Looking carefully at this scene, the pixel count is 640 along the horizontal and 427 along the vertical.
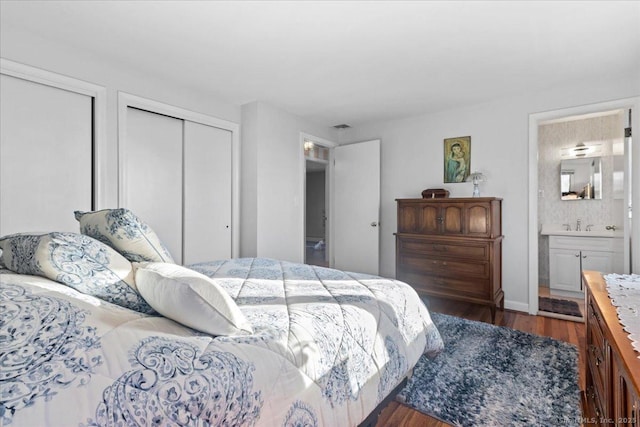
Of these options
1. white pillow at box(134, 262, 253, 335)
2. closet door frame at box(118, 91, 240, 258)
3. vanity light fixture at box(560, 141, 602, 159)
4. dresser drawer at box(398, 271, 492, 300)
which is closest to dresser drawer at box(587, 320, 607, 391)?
white pillow at box(134, 262, 253, 335)

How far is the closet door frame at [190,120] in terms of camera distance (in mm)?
2854

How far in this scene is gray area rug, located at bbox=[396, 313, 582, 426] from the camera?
5.67 ft

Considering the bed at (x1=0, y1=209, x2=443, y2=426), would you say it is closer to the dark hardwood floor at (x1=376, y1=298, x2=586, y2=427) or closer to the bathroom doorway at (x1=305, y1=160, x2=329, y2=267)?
the dark hardwood floor at (x1=376, y1=298, x2=586, y2=427)

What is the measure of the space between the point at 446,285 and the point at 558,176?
2544mm

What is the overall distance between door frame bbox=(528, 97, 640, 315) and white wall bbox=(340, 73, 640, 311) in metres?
0.05

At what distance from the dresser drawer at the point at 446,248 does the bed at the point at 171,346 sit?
1.94 metres

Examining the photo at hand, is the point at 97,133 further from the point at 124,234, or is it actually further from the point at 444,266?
the point at 444,266

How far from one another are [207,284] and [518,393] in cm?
196

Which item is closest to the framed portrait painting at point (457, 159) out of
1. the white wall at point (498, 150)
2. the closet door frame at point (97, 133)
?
the white wall at point (498, 150)

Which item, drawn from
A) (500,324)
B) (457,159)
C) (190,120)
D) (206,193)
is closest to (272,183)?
(206,193)

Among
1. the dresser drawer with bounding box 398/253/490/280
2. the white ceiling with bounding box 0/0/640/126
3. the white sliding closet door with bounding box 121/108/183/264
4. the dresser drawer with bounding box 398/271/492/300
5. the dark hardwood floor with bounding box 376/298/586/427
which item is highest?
the white ceiling with bounding box 0/0/640/126

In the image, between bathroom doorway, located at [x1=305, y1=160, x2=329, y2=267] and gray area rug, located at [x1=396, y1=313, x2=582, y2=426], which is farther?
bathroom doorway, located at [x1=305, y1=160, x2=329, y2=267]

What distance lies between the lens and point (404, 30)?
2.26 m

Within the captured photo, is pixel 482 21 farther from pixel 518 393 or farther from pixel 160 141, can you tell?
pixel 160 141
